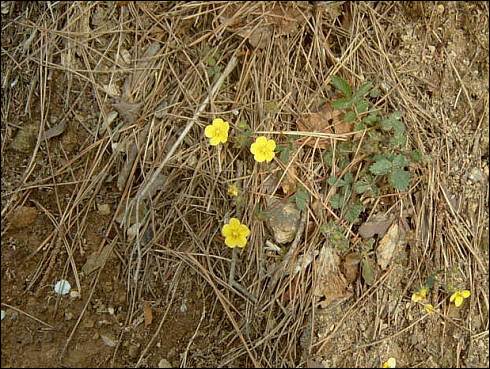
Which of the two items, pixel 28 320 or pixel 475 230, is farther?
pixel 475 230

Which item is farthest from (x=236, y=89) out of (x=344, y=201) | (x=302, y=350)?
(x=302, y=350)

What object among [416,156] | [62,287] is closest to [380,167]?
[416,156]

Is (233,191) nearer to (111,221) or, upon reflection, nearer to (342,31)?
(111,221)

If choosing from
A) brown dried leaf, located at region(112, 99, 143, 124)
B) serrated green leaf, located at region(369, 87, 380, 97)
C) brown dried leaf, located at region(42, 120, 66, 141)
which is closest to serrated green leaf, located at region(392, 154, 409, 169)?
serrated green leaf, located at region(369, 87, 380, 97)

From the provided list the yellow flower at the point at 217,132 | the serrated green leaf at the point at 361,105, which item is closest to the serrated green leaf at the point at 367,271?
the serrated green leaf at the point at 361,105

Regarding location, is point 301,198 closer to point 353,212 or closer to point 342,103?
point 353,212

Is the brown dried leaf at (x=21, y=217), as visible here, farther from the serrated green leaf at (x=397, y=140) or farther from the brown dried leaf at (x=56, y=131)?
the serrated green leaf at (x=397, y=140)

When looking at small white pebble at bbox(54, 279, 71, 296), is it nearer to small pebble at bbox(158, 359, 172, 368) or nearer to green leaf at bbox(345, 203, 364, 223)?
small pebble at bbox(158, 359, 172, 368)
